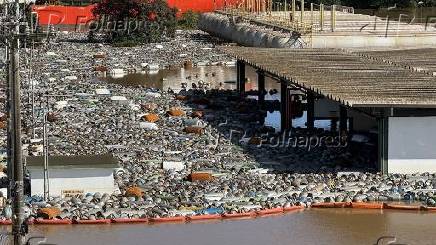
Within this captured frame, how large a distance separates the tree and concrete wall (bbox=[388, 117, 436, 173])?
101 ft

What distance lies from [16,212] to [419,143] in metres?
10.5

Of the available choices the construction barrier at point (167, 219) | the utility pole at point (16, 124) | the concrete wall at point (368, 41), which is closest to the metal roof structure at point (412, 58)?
the concrete wall at point (368, 41)

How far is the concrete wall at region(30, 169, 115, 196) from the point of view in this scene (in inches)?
822

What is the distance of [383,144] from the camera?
73.0 ft

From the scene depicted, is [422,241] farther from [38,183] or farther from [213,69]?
[213,69]

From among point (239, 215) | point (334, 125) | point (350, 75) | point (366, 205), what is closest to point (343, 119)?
point (350, 75)

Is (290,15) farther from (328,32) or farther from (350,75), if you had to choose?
(350,75)

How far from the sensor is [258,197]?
2109cm

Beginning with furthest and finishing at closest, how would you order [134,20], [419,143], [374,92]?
1. [134,20]
2. [374,92]
3. [419,143]

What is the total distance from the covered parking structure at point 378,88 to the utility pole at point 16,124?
968cm

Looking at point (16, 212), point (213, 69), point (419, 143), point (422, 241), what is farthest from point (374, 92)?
point (213, 69)

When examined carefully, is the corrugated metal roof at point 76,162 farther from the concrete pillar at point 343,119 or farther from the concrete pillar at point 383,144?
the concrete pillar at point 343,119

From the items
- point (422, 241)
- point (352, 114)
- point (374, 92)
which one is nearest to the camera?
point (422, 241)

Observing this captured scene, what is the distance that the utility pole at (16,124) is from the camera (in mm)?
13477
